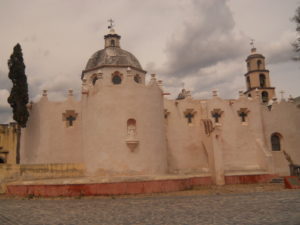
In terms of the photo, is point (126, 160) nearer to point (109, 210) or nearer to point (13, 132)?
point (109, 210)

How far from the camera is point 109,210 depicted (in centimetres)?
1178

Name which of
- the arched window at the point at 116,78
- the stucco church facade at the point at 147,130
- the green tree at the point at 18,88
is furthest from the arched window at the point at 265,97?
the green tree at the point at 18,88

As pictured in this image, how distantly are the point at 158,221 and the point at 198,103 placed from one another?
1763 cm

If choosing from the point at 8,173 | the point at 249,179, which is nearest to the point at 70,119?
the point at 8,173

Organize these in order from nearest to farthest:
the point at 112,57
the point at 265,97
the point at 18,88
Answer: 1. the point at 18,88
2. the point at 112,57
3. the point at 265,97

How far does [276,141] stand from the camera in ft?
90.2

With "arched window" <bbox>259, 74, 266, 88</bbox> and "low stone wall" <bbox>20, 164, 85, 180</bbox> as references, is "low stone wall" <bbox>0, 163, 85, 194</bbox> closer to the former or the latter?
"low stone wall" <bbox>20, 164, 85, 180</bbox>

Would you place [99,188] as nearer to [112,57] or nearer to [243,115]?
[112,57]

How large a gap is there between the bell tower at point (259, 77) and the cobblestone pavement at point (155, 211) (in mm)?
21750

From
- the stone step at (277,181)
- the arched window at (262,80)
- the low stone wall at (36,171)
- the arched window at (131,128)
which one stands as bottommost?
the stone step at (277,181)

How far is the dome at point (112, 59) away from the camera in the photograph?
25172 millimetres

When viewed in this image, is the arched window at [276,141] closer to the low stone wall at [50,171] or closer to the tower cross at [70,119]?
the low stone wall at [50,171]

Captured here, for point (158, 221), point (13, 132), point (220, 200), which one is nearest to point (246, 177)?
point (220, 200)

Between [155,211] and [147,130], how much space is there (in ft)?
25.9
